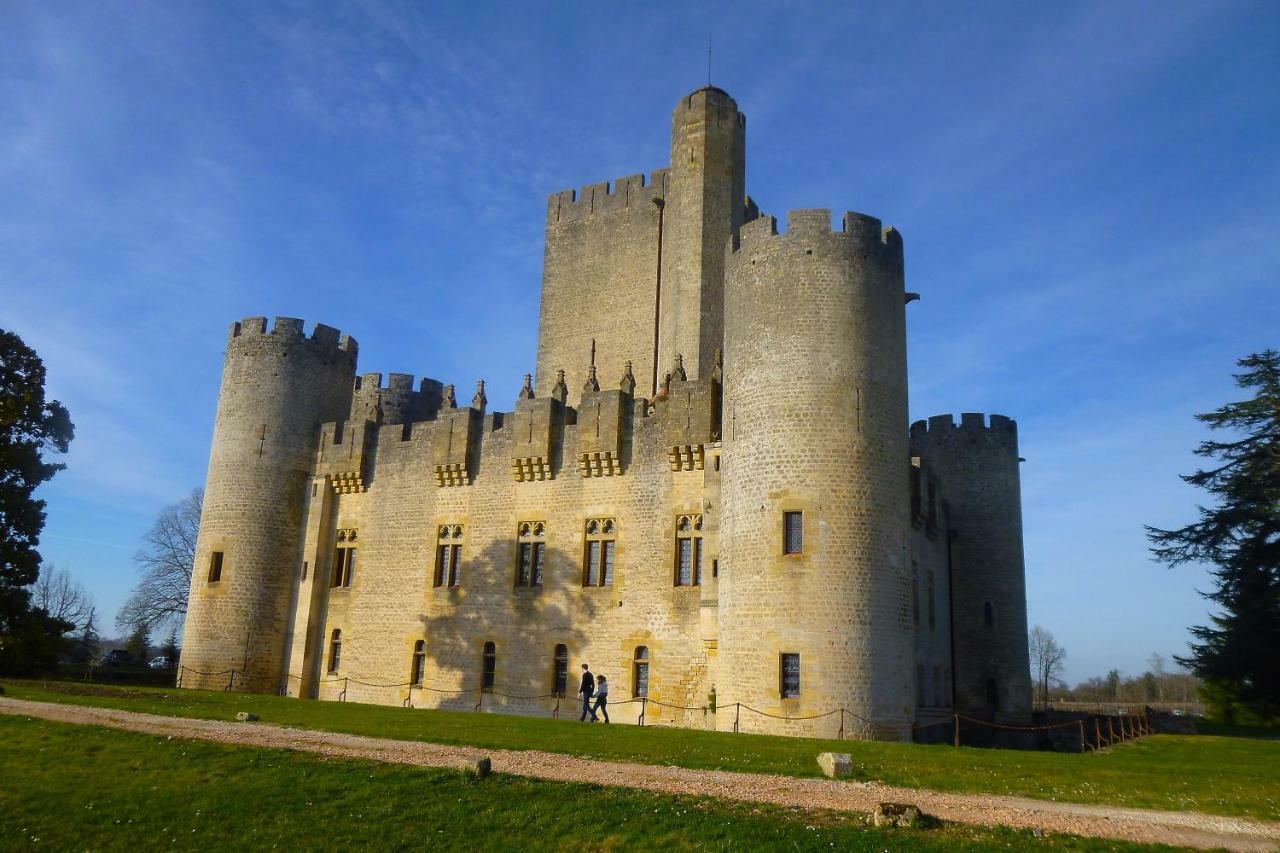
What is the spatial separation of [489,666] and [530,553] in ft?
12.2

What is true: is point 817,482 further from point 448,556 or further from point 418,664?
point 418,664

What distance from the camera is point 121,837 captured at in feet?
40.9

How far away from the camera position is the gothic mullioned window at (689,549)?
26.9 m

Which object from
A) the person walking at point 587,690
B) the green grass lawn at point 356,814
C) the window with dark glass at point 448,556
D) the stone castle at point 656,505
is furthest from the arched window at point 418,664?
the green grass lawn at point 356,814

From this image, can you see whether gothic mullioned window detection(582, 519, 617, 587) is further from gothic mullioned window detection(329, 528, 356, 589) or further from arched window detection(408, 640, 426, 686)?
gothic mullioned window detection(329, 528, 356, 589)

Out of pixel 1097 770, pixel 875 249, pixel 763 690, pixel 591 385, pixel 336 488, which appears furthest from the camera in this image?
pixel 336 488

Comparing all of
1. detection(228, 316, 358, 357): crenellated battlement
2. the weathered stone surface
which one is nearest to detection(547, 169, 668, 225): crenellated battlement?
detection(228, 316, 358, 357): crenellated battlement

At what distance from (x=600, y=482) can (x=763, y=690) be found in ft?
30.6

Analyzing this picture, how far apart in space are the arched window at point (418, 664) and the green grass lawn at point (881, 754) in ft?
17.0

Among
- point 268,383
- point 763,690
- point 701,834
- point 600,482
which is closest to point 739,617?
point 763,690

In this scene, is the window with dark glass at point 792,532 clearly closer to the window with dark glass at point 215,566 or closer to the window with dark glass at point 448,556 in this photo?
the window with dark glass at point 448,556

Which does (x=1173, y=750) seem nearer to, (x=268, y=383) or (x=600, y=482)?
(x=600, y=482)

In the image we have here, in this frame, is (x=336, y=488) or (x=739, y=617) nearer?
(x=739, y=617)

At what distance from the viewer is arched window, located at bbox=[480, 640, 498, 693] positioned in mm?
29797
